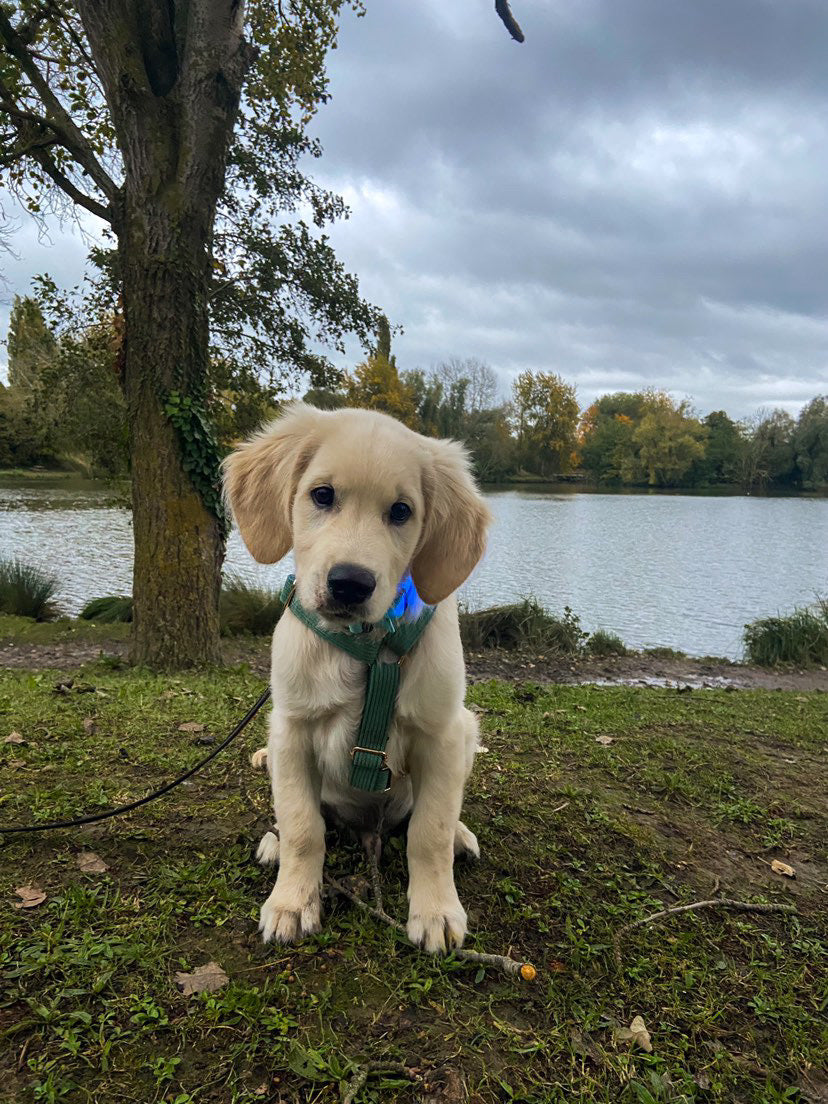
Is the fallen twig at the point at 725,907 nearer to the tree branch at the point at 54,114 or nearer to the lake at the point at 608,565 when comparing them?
the lake at the point at 608,565

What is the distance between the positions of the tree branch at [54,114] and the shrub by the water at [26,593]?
29.0ft

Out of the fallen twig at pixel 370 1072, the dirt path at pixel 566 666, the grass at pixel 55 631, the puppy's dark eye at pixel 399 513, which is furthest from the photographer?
the grass at pixel 55 631

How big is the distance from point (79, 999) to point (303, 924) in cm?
69

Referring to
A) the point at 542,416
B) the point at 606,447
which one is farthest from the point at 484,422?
the point at 606,447

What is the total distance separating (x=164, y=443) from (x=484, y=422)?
5642 cm

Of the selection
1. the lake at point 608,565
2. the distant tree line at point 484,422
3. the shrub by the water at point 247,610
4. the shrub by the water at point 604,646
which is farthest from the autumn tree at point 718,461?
the shrub by the water at point 247,610

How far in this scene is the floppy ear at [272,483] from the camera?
268cm

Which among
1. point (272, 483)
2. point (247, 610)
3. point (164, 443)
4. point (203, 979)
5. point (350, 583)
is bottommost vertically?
point (247, 610)

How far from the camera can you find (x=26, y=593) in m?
14.0

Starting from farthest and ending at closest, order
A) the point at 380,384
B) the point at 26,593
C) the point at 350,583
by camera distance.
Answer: the point at 380,384
the point at 26,593
the point at 350,583

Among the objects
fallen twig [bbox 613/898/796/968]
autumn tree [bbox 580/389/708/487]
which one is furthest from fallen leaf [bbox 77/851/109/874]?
autumn tree [bbox 580/389/708/487]

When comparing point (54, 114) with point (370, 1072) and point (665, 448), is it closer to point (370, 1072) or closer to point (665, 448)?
point (370, 1072)

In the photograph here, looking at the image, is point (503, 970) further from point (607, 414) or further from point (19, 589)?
point (607, 414)

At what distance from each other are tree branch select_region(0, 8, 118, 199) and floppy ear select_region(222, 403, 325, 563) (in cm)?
715
